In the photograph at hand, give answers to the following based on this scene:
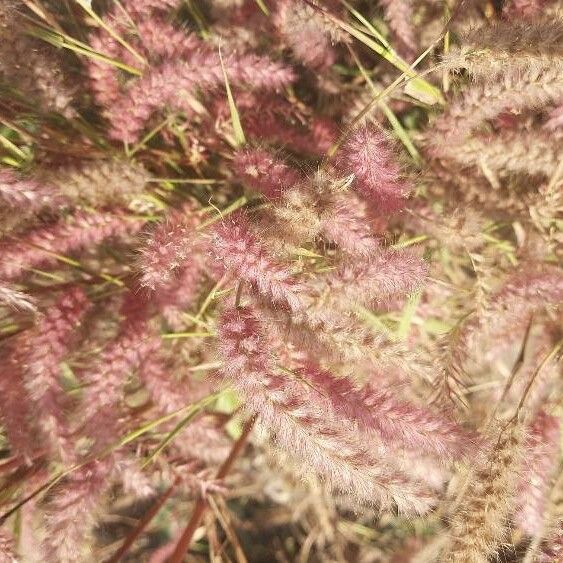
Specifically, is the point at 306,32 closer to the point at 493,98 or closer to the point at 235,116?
the point at 235,116

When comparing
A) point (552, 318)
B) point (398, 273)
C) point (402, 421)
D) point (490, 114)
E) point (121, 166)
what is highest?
point (490, 114)

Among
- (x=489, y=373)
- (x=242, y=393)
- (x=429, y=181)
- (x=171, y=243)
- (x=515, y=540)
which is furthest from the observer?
(x=489, y=373)

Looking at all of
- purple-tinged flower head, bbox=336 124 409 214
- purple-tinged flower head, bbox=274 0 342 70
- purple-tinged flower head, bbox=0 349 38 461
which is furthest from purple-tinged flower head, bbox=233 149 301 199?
purple-tinged flower head, bbox=0 349 38 461

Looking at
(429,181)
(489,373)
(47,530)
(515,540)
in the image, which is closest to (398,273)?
(429,181)

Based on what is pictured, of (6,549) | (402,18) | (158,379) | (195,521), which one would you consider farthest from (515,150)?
(6,549)

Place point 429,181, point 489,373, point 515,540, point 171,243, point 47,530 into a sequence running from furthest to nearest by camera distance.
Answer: point 489,373 → point 515,540 → point 429,181 → point 47,530 → point 171,243

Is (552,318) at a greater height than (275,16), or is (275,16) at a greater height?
(275,16)

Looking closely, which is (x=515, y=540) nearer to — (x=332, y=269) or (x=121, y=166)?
(x=332, y=269)
